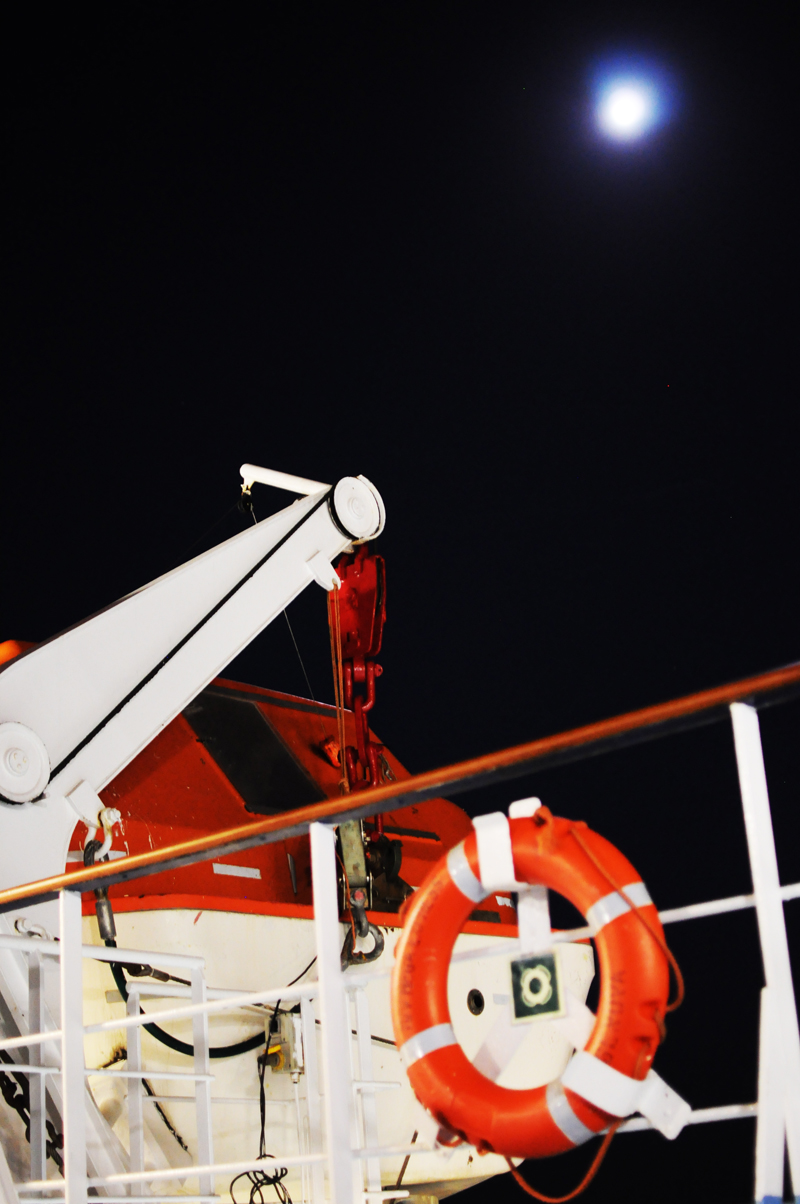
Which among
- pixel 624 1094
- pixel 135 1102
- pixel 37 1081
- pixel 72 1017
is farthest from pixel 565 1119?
pixel 135 1102

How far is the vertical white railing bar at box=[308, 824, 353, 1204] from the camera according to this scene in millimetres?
1803

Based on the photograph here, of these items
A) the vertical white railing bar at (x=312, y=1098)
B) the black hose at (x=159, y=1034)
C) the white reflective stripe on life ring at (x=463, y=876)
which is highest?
the white reflective stripe on life ring at (x=463, y=876)

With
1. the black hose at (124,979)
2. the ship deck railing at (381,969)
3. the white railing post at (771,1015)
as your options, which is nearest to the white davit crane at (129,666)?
the black hose at (124,979)

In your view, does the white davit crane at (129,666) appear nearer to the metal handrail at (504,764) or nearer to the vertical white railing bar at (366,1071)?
the vertical white railing bar at (366,1071)

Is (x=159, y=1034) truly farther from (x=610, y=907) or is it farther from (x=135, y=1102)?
(x=610, y=907)

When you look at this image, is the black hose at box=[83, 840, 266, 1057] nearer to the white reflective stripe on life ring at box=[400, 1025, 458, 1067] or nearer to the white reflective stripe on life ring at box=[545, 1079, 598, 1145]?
the white reflective stripe on life ring at box=[400, 1025, 458, 1067]

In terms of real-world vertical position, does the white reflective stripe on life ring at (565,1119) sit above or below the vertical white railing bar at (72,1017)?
below

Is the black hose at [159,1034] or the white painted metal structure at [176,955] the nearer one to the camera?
the white painted metal structure at [176,955]

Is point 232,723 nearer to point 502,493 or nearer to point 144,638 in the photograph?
point 144,638

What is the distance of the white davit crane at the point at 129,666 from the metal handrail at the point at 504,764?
161 centimetres

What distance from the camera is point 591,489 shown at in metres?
9.66

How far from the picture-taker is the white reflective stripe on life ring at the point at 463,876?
6.10 ft

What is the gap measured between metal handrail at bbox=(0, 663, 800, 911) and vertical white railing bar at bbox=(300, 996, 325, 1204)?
161 centimetres

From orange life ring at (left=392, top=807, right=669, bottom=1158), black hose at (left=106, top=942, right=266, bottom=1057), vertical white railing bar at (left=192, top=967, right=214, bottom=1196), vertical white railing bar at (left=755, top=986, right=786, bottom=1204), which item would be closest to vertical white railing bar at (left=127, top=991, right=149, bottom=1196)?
vertical white railing bar at (left=192, top=967, right=214, bottom=1196)
